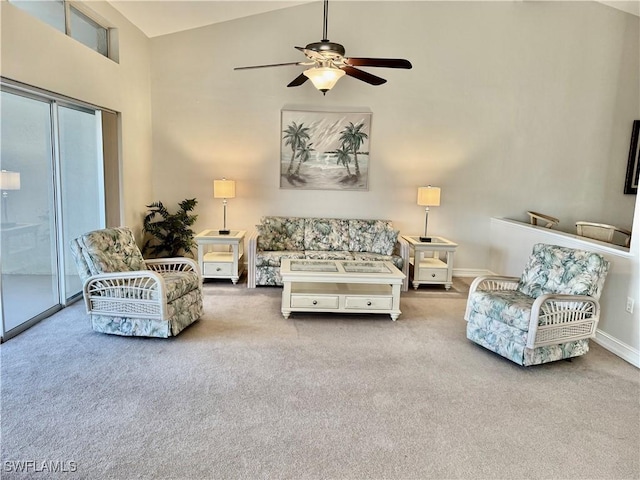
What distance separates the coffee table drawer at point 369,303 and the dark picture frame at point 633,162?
441 centimetres

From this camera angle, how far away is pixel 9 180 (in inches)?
132

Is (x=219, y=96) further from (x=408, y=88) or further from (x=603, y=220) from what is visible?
(x=603, y=220)

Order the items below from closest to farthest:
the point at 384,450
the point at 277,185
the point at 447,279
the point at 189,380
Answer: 1. the point at 384,450
2. the point at 189,380
3. the point at 447,279
4. the point at 277,185

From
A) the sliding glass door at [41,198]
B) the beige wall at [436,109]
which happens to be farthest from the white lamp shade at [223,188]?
the sliding glass door at [41,198]

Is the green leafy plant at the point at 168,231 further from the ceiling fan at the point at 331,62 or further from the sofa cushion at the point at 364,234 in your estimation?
the ceiling fan at the point at 331,62

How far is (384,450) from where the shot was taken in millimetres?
2158

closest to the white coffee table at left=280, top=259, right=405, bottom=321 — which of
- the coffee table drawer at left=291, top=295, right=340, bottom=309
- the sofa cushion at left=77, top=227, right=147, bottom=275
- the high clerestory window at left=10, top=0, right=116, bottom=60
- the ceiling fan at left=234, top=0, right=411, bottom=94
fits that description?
the coffee table drawer at left=291, top=295, right=340, bottom=309

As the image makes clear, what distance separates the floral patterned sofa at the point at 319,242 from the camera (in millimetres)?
5152

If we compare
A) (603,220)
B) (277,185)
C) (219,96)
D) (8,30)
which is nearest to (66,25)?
(8,30)

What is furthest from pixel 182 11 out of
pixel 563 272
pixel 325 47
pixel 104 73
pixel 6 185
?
pixel 563 272

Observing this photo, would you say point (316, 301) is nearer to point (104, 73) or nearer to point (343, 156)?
point (343, 156)

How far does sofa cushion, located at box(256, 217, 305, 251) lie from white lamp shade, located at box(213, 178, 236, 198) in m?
0.58

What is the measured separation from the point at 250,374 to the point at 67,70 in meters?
3.35

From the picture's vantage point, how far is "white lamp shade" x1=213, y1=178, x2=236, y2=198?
5.45 metres
